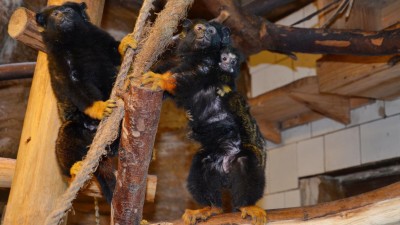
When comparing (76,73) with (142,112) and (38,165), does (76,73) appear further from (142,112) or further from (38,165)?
(142,112)

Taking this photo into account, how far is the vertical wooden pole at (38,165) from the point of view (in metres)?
4.57

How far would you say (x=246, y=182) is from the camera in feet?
13.3

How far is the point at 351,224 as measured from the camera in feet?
11.1

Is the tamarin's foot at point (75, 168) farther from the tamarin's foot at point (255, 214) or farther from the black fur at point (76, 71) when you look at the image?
the tamarin's foot at point (255, 214)

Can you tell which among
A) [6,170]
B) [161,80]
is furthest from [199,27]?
[6,170]

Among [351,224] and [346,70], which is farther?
[346,70]

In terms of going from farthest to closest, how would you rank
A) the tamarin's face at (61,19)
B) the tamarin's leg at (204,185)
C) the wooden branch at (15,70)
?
the wooden branch at (15,70) → the tamarin's face at (61,19) → the tamarin's leg at (204,185)

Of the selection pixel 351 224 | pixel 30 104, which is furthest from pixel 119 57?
pixel 351 224

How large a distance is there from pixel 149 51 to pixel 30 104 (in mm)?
2283

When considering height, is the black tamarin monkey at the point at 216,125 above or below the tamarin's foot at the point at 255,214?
above

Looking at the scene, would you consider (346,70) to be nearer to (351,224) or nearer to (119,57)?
(119,57)

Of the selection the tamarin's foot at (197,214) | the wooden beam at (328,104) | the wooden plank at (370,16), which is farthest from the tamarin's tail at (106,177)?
the wooden plank at (370,16)

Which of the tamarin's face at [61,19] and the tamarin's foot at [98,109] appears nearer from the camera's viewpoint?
the tamarin's foot at [98,109]

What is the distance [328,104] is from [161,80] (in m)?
3.16
